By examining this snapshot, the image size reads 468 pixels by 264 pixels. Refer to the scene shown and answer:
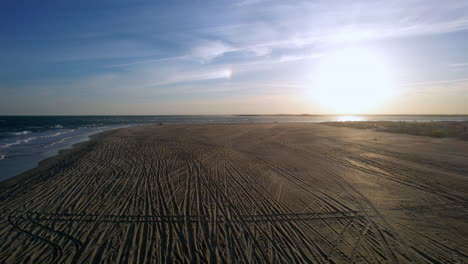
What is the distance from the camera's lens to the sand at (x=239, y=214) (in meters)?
4.19

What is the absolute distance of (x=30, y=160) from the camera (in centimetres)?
1270

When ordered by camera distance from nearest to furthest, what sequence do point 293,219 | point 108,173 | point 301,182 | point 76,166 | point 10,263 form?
point 10,263 < point 293,219 < point 301,182 < point 108,173 < point 76,166

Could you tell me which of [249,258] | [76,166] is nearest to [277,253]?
[249,258]

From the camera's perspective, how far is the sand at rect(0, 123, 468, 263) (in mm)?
4188

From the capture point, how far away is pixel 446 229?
4867 millimetres

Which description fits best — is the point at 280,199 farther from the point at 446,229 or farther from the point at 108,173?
the point at 108,173

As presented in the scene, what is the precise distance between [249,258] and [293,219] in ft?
5.99

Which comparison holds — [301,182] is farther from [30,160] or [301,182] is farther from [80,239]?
[30,160]

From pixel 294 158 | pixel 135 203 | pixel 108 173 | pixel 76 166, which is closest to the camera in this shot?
pixel 135 203

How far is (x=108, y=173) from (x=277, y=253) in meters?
8.38

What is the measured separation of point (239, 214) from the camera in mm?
5699

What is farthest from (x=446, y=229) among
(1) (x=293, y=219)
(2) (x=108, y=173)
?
(2) (x=108, y=173)

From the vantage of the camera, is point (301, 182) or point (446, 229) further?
point (301, 182)

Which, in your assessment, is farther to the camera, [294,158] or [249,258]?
[294,158]
